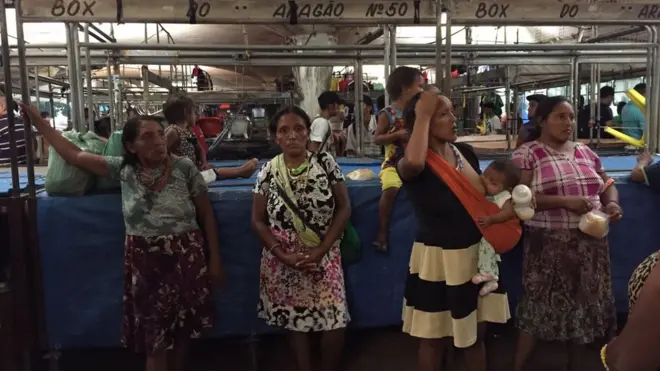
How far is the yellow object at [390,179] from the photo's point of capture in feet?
9.86

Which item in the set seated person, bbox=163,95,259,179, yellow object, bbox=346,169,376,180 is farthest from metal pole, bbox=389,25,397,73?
seated person, bbox=163,95,259,179

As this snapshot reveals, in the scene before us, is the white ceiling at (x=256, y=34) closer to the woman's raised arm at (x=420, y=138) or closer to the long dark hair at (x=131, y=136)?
the long dark hair at (x=131, y=136)

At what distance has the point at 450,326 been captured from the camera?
2316mm

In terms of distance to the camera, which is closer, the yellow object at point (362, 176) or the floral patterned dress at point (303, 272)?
the floral patterned dress at point (303, 272)

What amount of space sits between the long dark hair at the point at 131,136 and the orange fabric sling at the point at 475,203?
1.29 metres

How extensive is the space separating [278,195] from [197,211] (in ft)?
1.34

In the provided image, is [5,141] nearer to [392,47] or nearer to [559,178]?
[392,47]

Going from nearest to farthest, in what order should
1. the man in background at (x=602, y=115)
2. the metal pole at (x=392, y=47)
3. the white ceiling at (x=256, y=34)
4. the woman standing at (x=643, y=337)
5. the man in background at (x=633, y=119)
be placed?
the woman standing at (x=643, y=337) → the metal pole at (x=392, y=47) → the man in background at (x=633, y=119) → the man in background at (x=602, y=115) → the white ceiling at (x=256, y=34)

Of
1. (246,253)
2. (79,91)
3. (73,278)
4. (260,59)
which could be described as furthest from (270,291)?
(260,59)

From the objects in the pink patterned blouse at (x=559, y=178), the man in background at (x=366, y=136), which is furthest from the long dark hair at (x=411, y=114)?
the man in background at (x=366, y=136)

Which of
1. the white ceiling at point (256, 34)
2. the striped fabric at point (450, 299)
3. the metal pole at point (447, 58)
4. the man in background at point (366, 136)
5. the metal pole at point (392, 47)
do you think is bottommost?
the striped fabric at point (450, 299)

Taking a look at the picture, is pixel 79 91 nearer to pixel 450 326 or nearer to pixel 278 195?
pixel 278 195

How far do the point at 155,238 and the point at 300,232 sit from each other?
657 millimetres

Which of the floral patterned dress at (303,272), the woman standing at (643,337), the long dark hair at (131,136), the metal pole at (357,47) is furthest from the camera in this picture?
the metal pole at (357,47)
